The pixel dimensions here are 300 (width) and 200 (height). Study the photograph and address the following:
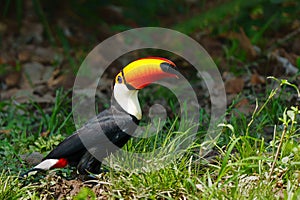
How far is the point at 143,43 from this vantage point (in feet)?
21.9

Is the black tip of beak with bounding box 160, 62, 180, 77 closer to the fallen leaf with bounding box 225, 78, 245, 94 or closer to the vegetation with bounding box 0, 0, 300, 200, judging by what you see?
the vegetation with bounding box 0, 0, 300, 200

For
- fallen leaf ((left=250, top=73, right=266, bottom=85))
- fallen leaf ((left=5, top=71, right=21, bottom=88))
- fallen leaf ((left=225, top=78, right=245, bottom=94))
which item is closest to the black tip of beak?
fallen leaf ((left=225, top=78, right=245, bottom=94))

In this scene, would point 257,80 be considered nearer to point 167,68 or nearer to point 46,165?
point 167,68

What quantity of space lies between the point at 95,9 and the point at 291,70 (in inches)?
109

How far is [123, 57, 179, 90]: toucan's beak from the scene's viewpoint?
3840mm

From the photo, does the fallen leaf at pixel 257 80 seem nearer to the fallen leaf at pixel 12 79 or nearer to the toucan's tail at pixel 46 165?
the toucan's tail at pixel 46 165

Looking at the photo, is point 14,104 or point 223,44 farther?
point 223,44

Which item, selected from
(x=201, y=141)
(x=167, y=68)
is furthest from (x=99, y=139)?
(x=201, y=141)

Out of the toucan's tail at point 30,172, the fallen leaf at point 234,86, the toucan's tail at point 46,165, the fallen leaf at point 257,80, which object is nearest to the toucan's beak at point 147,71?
the toucan's tail at point 46,165

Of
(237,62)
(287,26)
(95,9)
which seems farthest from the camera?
(95,9)

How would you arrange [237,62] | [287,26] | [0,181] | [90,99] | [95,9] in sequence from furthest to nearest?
[95,9], [287,26], [237,62], [90,99], [0,181]

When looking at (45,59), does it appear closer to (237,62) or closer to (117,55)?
(117,55)

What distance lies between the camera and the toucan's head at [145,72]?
A: 3840mm

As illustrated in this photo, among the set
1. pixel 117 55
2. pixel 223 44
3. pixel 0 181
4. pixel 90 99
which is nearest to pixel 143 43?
pixel 117 55
